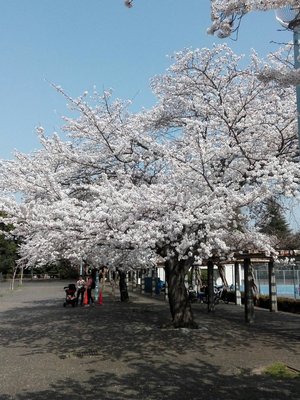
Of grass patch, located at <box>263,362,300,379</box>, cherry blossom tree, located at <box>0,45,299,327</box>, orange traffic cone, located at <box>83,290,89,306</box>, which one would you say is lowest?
grass patch, located at <box>263,362,300,379</box>

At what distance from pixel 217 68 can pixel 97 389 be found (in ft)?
29.2

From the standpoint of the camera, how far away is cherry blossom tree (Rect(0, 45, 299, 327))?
33.3ft

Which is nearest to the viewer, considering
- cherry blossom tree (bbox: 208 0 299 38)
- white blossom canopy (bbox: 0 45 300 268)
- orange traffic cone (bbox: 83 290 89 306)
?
cherry blossom tree (bbox: 208 0 299 38)

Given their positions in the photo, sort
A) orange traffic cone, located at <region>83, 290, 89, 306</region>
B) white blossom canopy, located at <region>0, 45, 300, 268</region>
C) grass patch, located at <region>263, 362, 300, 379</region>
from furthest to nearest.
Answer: orange traffic cone, located at <region>83, 290, 89, 306</region>
white blossom canopy, located at <region>0, 45, 300, 268</region>
grass patch, located at <region>263, 362, 300, 379</region>

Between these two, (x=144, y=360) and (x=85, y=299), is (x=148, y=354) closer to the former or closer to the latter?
(x=144, y=360)

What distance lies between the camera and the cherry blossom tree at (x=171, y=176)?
33.3ft

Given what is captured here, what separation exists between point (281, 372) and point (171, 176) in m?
4.80

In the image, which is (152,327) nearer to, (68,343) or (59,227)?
(68,343)

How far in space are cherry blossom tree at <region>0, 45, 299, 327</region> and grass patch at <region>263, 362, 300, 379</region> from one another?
240 cm

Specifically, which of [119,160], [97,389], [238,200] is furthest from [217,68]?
[97,389]

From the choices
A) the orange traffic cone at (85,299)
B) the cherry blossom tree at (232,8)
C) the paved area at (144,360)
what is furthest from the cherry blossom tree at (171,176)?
the orange traffic cone at (85,299)

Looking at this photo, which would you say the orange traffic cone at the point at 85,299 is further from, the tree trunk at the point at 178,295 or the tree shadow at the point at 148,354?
the tree trunk at the point at 178,295

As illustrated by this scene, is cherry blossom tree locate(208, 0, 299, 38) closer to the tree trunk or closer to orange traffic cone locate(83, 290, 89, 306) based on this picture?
the tree trunk

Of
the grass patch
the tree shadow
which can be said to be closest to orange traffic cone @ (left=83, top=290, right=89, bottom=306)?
the tree shadow
